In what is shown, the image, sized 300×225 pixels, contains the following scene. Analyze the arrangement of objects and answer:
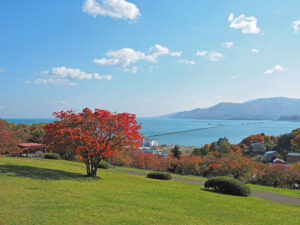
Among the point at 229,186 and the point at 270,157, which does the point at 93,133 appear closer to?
→ the point at 229,186

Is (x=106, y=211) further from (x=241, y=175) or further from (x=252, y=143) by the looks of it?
(x=252, y=143)

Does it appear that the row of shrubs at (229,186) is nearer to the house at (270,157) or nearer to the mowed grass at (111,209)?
the mowed grass at (111,209)

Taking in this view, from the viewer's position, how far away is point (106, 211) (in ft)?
25.1

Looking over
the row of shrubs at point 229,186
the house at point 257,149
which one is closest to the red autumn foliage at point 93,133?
the row of shrubs at point 229,186

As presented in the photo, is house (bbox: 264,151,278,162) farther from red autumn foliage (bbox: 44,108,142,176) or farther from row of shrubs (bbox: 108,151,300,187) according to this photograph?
red autumn foliage (bbox: 44,108,142,176)

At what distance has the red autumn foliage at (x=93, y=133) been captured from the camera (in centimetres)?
1527

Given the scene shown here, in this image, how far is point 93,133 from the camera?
15.7 m

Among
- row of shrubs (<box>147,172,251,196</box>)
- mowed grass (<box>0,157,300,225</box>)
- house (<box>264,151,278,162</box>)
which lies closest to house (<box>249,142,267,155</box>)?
house (<box>264,151,278,162</box>)

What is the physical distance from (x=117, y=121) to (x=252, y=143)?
77.8 meters

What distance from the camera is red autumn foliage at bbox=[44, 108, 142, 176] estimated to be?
15.3 metres

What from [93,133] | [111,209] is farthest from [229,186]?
[93,133]

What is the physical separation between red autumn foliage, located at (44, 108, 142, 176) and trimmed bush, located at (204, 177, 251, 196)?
240 inches

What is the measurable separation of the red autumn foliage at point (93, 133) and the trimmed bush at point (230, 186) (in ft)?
20.0

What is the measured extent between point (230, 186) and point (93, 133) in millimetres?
10023
